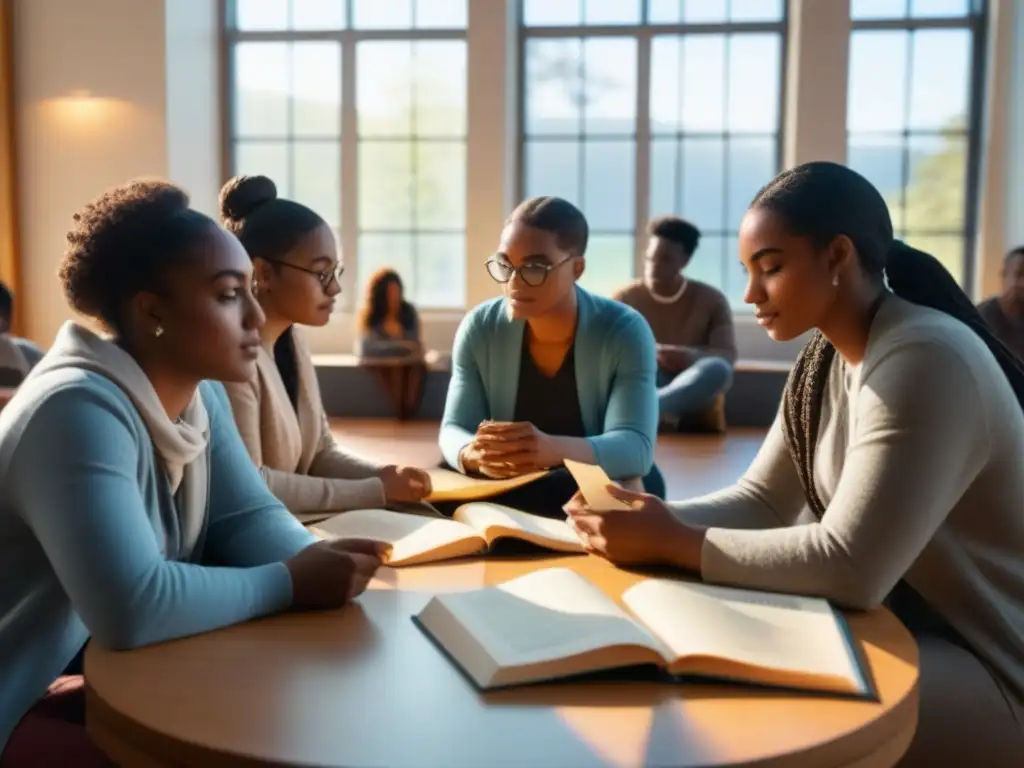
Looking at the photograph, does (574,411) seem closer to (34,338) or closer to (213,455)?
(213,455)

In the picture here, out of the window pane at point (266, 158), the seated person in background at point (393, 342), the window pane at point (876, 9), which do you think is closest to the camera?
the seated person in background at point (393, 342)

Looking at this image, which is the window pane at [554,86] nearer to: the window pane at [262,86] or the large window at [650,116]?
the large window at [650,116]

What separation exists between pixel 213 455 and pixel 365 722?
2.53ft

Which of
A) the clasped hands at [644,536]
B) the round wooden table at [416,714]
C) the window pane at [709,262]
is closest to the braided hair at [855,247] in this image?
the clasped hands at [644,536]

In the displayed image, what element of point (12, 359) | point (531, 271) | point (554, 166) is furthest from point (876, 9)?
point (531, 271)

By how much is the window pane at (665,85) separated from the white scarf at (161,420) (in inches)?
289

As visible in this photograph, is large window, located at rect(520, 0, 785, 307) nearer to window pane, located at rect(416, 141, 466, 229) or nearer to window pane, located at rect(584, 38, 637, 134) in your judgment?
window pane, located at rect(584, 38, 637, 134)

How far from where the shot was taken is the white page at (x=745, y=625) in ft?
3.91

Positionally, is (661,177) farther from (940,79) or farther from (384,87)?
(384,87)

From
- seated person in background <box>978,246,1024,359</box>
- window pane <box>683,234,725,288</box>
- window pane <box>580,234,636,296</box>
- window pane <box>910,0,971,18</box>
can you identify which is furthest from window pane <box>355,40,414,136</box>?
seated person in background <box>978,246,1024,359</box>

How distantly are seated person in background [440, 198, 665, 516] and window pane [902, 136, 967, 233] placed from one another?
20.5 feet

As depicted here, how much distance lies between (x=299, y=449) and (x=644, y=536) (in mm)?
1060

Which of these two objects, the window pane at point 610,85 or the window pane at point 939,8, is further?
the window pane at point 610,85

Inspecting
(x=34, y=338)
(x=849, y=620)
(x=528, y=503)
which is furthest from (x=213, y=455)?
(x=34, y=338)
